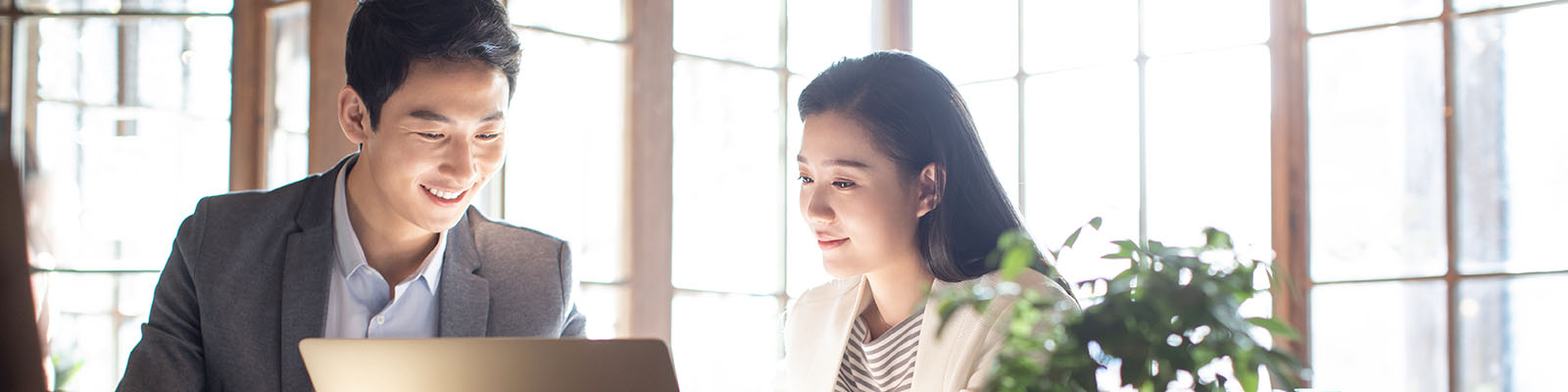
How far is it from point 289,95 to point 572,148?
68 centimetres

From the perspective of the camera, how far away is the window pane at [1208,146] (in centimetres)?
301

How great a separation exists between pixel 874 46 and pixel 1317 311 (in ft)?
4.83

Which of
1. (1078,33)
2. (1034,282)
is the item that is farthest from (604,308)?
(1034,282)

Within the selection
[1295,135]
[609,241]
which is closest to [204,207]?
[609,241]

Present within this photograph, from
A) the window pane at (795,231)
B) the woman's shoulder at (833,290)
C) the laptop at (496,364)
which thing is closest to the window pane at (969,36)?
the window pane at (795,231)

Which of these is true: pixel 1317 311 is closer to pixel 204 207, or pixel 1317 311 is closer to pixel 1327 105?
pixel 1327 105

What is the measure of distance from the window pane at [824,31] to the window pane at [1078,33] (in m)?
0.51

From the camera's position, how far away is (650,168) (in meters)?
3.19

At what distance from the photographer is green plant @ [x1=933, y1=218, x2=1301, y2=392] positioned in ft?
2.83

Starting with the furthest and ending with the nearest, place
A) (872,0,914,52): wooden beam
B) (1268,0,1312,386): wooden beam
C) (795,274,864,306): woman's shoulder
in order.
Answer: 1. (872,0,914,52): wooden beam
2. (1268,0,1312,386): wooden beam
3. (795,274,864,306): woman's shoulder

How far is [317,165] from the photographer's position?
267 cm

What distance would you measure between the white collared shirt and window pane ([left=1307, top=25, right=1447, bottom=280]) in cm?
207

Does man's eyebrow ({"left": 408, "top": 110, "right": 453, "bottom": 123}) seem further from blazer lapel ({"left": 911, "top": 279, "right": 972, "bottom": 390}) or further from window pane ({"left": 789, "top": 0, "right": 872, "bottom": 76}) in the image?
window pane ({"left": 789, "top": 0, "right": 872, "bottom": 76})

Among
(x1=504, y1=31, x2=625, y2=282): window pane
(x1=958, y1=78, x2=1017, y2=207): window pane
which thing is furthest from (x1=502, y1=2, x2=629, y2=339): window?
(x1=958, y1=78, x2=1017, y2=207): window pane
